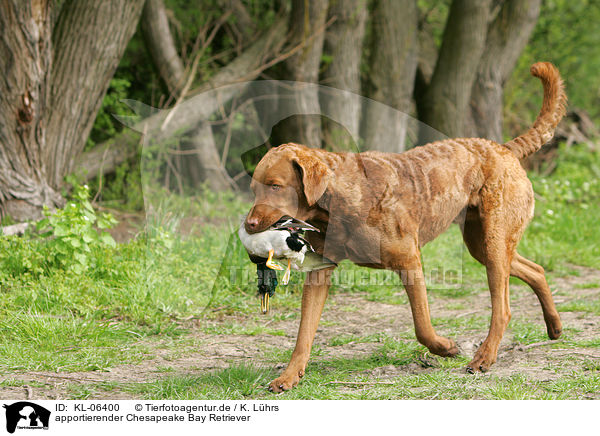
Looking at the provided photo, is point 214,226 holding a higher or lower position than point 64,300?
higher

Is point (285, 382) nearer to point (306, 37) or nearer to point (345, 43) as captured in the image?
point (306, 37)

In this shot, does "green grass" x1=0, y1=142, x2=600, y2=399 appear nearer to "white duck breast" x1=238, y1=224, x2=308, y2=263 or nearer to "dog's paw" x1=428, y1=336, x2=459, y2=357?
"dog's paw" x1=428, y1=336, x2=459, y2=357

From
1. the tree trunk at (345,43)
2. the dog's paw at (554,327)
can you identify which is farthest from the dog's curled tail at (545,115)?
the tree trunk at (345,43)

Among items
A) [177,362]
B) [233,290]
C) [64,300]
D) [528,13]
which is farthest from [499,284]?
[528,13]

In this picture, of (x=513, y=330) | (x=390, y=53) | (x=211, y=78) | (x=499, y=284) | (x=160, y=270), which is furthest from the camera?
(x=390, y=53)

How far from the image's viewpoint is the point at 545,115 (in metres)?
4.88

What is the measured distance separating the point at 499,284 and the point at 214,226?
8.73 ft

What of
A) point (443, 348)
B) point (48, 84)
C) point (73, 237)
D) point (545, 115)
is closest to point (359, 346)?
point (443, 348)

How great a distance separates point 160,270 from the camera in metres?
5.92

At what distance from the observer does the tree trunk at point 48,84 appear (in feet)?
21.9

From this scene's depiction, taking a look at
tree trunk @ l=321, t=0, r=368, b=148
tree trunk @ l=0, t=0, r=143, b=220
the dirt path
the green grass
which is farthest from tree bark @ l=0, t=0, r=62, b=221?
tree trunk @ l=321, t=0, r=368, b=148

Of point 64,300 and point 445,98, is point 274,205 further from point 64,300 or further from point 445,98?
point 445,98

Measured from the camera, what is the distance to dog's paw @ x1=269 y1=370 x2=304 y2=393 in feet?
12.5

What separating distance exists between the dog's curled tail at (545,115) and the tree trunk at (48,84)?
4644mm
